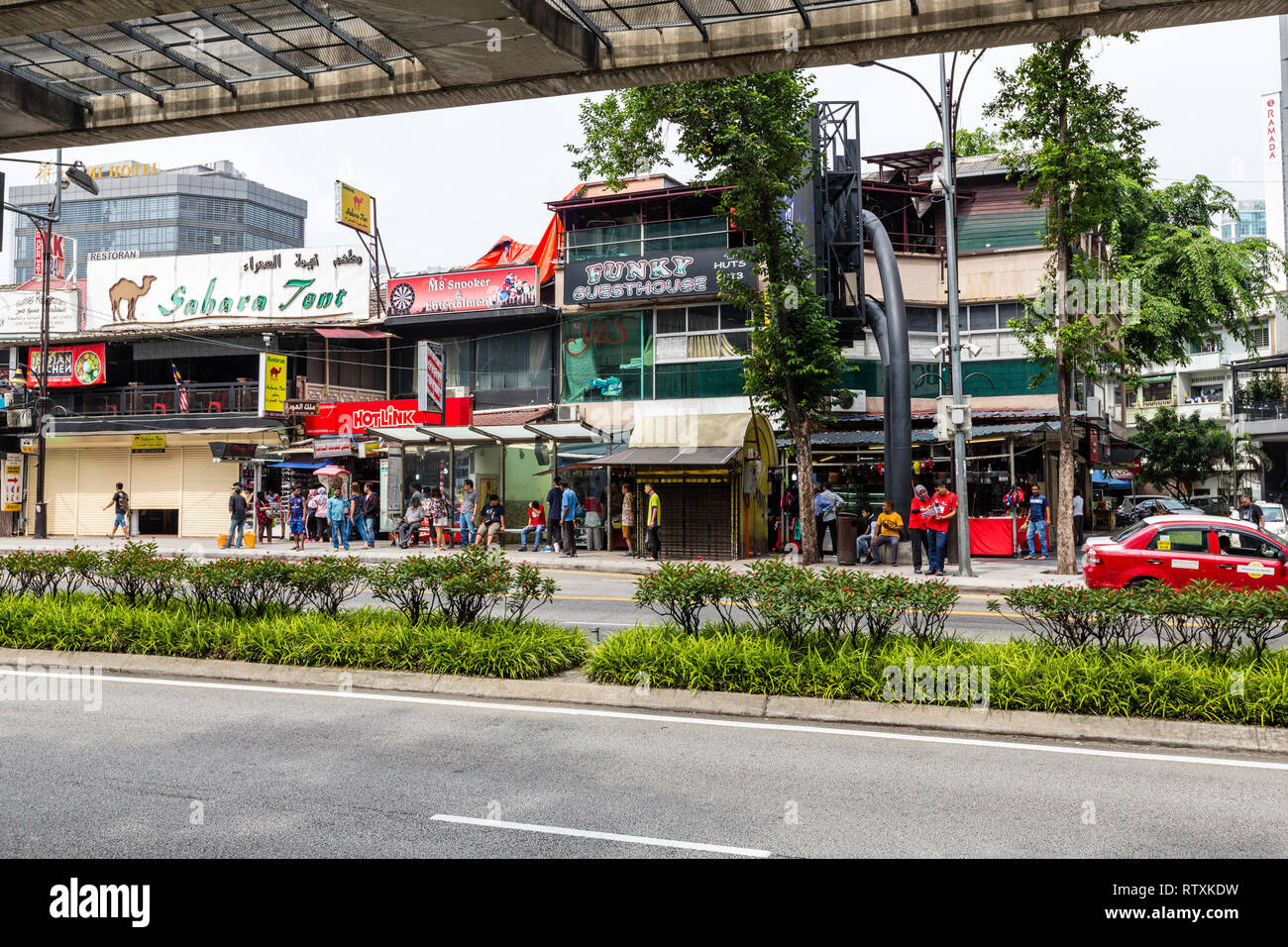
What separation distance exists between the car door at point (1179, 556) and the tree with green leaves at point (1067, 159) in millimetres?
4657

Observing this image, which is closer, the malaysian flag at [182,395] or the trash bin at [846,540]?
the trash bin at [846,540]

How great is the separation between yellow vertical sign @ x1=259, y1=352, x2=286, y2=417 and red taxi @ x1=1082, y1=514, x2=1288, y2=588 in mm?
24687

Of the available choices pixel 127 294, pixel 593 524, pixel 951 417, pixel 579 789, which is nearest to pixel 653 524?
pixel 593 524

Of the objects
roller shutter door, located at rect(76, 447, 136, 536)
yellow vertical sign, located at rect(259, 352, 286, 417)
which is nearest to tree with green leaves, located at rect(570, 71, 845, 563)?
yellow vertical sign, located at rect(259, 352, 286, 417)

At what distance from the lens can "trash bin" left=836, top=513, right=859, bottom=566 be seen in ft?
77.0

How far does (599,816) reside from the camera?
224 inches

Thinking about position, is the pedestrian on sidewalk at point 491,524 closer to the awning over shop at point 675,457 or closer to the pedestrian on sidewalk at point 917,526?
the awning over shop at point 675,457

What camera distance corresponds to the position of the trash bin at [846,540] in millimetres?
23469

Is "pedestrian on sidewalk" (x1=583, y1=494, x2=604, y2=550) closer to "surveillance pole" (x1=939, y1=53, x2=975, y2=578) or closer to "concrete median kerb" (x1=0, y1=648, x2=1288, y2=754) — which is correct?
"surveillance pole" (x1=939, y1=53, x2=975, y2=578)

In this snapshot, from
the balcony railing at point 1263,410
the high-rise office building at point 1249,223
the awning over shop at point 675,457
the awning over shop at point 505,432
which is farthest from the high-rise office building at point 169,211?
the high-rise office building at point 1249,223

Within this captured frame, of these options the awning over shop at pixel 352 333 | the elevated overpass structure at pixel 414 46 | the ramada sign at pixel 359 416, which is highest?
the awning over shop at pixel 352 333

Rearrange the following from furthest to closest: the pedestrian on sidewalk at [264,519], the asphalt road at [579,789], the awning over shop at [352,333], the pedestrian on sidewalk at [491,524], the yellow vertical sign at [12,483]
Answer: the yellow vertical sign at [12,483] < the awning over shop at [352,333] < the pedestrian on sidewalk at [264,519] < the pedestrian on sidewalk at [491,524] < the asphalt road at [579,789]
